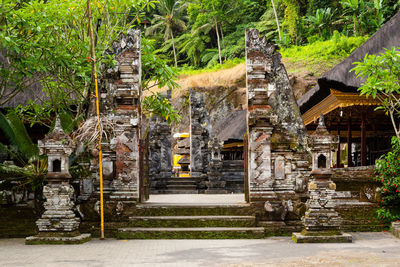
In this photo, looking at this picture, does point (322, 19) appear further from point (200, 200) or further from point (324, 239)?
point (324, 239)

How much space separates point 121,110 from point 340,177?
4.53 metres

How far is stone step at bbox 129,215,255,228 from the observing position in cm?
793

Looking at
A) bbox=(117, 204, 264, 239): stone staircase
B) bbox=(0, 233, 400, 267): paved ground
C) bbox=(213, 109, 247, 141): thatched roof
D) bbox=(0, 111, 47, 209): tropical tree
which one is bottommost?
bbox=(0, 233, 400, 267): paved ground

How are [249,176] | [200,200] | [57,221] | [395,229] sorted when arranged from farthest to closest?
[200,200]
[249,176]
[395,229]
[57,221]

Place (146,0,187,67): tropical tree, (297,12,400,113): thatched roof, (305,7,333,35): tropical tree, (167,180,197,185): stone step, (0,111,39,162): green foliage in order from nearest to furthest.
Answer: (0,111,39,162): green foliage, (297,12,400,113): thatched roof, (167,180,197,185): stone step, (305,7,333,35): tropical tree, (146,0,187,67): tropical tree

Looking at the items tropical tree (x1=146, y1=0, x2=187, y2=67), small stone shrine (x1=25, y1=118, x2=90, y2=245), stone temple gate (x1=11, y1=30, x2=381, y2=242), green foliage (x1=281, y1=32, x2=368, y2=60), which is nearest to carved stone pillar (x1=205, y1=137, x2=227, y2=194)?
stone temple gate (x1=11, y1=30, x2=381, y2=242)

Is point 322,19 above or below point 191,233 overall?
above

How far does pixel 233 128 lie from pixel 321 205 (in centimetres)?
1543

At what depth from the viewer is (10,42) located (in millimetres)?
7160

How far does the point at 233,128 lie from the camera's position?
22.8 meters

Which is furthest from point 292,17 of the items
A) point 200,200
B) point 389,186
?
point 389,186

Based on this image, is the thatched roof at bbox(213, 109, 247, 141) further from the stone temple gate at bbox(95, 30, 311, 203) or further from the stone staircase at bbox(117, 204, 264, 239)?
the stone staircase at bbox(117, 204, 264, 239)

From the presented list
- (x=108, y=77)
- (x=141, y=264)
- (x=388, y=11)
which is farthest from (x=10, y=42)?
(x=388, y=11)

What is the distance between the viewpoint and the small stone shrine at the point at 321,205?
7180 millimetres
